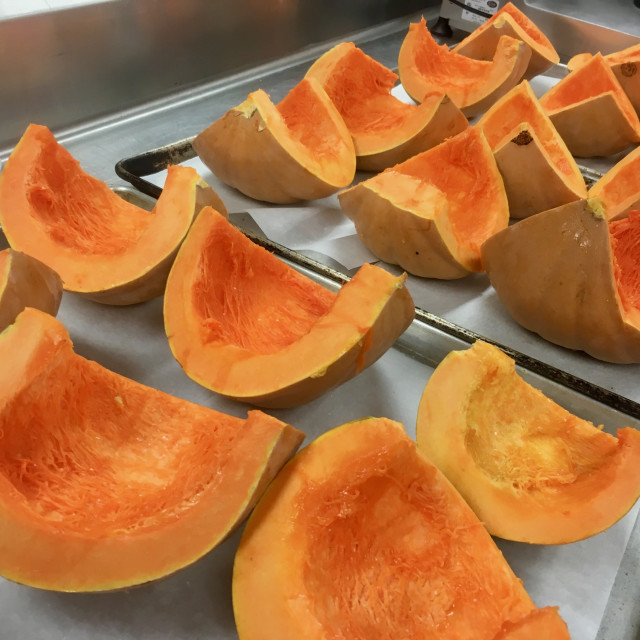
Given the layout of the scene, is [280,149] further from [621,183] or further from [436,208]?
[621,183]

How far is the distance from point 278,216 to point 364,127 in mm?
440

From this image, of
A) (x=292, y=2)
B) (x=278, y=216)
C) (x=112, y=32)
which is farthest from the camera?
(x=292, y=2)

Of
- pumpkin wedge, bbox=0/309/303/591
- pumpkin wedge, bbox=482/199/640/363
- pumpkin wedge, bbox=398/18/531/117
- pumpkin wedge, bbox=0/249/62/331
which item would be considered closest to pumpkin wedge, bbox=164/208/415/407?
pumpkin wedge, bbox=0/309/303/591

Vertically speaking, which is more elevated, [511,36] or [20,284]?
[511,36]

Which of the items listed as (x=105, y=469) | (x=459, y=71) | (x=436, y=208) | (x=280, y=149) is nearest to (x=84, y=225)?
(x=280, y=149)

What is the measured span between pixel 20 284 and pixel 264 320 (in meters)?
0.42

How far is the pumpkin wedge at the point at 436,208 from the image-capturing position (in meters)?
1.27

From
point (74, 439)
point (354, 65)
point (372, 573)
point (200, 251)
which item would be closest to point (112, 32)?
point (354, 65)

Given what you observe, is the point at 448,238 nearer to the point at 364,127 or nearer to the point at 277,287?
the point at 277,287

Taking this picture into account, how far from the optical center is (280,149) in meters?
1.40

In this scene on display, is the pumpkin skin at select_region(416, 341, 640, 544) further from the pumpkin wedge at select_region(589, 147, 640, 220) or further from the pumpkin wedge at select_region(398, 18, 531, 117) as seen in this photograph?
the pumpkin wedge at select_region(398, 18, 531, 117)

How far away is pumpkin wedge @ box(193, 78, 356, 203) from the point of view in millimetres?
1421

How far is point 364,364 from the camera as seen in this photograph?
3.13 ft

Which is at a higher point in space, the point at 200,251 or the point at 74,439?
the point at 200,251
